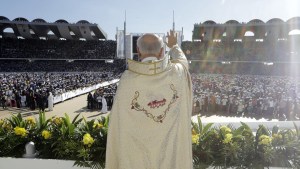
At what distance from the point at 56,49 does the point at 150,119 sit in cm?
5866

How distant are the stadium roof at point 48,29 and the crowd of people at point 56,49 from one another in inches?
57.8

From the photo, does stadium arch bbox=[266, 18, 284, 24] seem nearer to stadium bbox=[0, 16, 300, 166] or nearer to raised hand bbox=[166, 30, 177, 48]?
stadium bbox=[0, 16, 300, 166]


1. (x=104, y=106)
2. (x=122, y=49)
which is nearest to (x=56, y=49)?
(x=122, y=49)

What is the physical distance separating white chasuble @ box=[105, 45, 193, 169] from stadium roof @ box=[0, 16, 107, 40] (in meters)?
55.7

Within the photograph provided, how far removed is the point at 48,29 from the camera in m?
59.3

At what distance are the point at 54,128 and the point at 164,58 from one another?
2418mm

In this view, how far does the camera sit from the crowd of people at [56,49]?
55.7 m

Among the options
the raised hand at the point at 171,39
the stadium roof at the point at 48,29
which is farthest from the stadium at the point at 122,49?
the raised hand at the point at 171,39

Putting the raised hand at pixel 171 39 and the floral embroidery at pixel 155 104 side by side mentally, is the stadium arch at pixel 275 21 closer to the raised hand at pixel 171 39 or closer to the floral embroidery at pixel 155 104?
the raised hand at pixel 171 39

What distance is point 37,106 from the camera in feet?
55.5

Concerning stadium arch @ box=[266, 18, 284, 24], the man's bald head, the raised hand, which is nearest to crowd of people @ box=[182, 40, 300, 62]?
stadium arch @ box=[266, 18, 284, 24]

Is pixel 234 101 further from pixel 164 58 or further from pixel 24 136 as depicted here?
pixel 164 58

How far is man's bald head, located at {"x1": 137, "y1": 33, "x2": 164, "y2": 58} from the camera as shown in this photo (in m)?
1.95

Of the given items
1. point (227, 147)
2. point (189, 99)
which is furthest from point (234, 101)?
point (189, 99)
